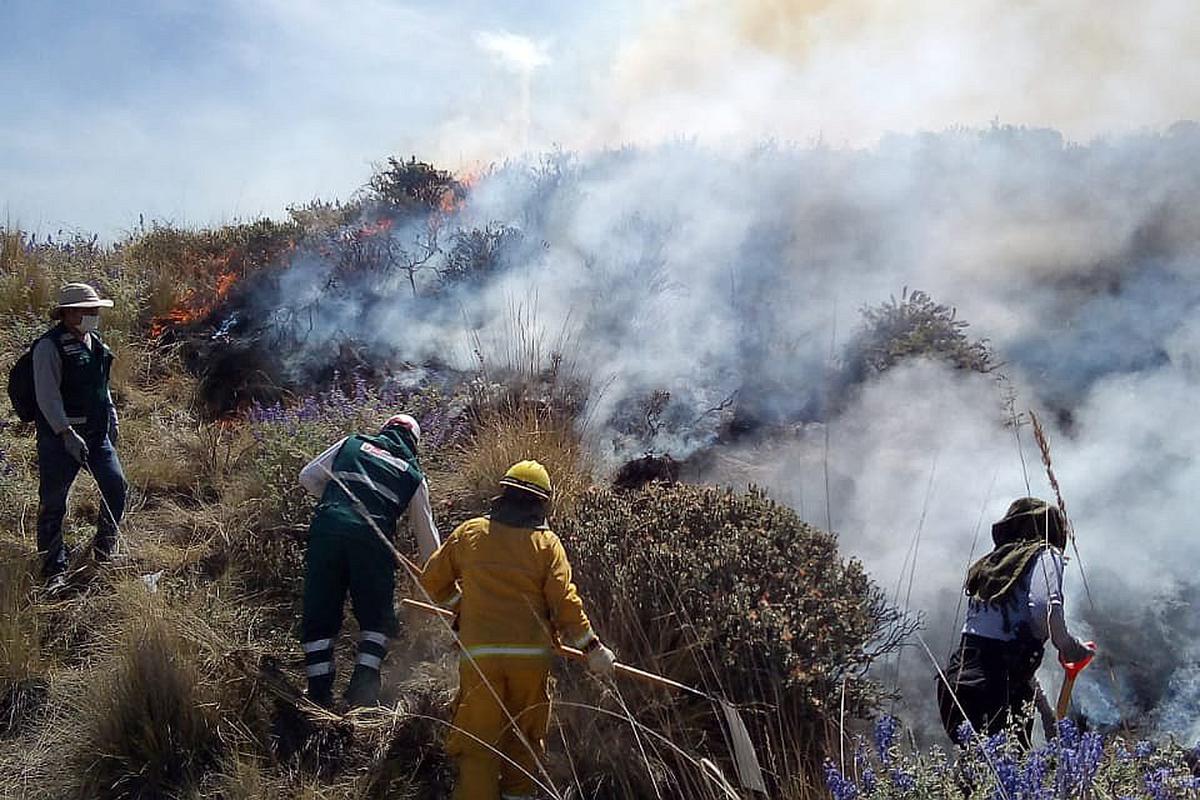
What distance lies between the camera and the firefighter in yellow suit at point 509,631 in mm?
3615

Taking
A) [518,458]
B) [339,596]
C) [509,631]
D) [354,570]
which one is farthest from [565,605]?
[518,458]

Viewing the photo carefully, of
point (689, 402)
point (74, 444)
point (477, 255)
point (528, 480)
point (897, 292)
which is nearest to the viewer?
point (528, 480)

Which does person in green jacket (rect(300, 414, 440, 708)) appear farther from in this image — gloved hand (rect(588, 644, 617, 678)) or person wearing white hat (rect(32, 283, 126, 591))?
person wearing white hat (rect(32, 283, 126, 591))

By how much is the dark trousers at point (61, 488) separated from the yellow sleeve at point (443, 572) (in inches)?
94.8

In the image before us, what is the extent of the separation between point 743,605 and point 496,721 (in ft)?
3.41

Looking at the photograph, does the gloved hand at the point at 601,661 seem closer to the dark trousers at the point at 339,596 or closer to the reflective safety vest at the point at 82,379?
the dark trousers at the point at 339,596

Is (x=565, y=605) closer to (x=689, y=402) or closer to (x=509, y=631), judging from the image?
(x=509, y=631)

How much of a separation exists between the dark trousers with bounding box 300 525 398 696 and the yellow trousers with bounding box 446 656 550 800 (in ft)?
2.81

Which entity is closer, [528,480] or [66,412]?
[528,480]

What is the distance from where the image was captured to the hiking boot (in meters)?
4.41

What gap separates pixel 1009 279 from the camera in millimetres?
8492

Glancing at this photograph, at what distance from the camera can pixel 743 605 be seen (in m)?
3.85

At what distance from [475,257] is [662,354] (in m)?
2.33

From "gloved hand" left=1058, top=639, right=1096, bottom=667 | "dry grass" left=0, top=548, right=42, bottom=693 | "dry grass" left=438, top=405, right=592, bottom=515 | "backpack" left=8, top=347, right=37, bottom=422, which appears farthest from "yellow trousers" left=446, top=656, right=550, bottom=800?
"backpack" left=8, top=347, right=37, bottom=422
